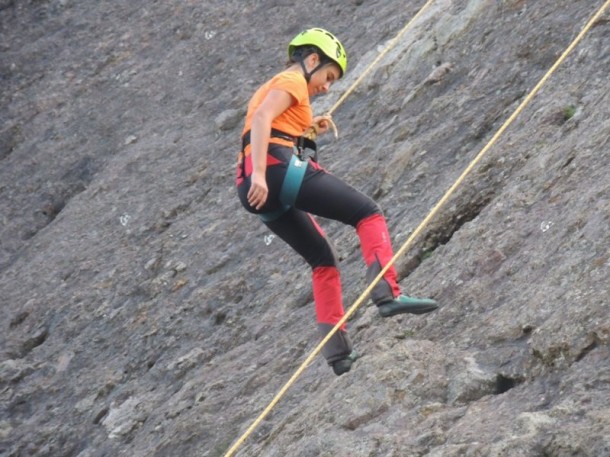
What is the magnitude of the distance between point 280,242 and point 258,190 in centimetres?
486

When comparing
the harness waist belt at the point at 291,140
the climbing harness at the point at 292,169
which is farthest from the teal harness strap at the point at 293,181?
the harness waist belt at the point at 291,140

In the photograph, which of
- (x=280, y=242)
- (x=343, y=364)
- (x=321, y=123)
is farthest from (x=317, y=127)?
(x=280, y=242)

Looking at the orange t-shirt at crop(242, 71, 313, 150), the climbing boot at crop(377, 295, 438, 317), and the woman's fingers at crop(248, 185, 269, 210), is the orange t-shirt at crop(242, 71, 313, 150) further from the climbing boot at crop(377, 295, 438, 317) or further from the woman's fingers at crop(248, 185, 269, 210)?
the climbing boot at crop(377, 295, 438, 317)

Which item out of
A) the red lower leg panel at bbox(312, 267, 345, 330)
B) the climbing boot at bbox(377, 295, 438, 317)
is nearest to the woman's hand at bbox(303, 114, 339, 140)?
the red lower leg panel at bbox(312, 267, 345, 330)

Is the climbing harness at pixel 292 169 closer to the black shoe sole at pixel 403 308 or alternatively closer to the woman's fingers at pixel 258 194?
the woman's fingers at pixel 258 194

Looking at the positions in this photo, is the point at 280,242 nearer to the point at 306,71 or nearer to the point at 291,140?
the point at 291,140

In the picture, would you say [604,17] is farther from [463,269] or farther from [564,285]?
[564,285]

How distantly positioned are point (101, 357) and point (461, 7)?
546cm

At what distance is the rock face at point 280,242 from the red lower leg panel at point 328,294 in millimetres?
347

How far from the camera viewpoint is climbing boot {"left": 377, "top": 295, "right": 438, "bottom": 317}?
24.2ft

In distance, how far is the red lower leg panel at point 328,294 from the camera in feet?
25.7

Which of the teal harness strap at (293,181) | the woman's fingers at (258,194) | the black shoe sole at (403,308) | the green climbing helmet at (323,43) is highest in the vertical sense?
the green climbing helmet at (323,43)

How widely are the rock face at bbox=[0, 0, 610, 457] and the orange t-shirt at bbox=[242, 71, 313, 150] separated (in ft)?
4.96

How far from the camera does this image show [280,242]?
1201cm
